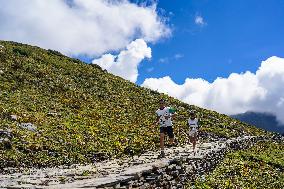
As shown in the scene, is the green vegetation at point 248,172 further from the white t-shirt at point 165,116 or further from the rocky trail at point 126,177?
the white t-shirt at point 165,116

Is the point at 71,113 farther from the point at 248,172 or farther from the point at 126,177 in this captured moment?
the point at 126,177

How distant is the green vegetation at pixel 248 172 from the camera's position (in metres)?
23.2

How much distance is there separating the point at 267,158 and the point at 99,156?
13.3m

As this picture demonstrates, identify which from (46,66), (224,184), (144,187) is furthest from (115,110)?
(144,187)

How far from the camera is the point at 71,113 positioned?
4269 cm

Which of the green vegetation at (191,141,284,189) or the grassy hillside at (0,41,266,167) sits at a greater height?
the grassy hillside at (0,41,266,167)

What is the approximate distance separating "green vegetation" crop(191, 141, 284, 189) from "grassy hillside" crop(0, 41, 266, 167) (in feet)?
19.5

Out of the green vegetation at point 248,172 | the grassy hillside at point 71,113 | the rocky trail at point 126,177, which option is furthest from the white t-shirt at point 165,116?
the grassy hillside at point 71,113

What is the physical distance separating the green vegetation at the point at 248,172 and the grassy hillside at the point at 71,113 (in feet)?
19.5

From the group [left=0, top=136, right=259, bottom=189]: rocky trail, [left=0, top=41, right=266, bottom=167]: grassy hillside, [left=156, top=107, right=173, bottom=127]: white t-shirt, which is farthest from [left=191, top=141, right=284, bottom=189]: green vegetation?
[left=0, top=41, right=266, bottom=167]: grassy hillside

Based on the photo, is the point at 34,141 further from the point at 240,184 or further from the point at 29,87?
the point at 29,87

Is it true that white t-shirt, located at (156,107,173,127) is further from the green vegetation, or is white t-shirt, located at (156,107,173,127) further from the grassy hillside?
the grassy hillside

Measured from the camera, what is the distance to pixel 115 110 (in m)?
49.3

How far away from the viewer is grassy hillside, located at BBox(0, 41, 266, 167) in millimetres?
29555
